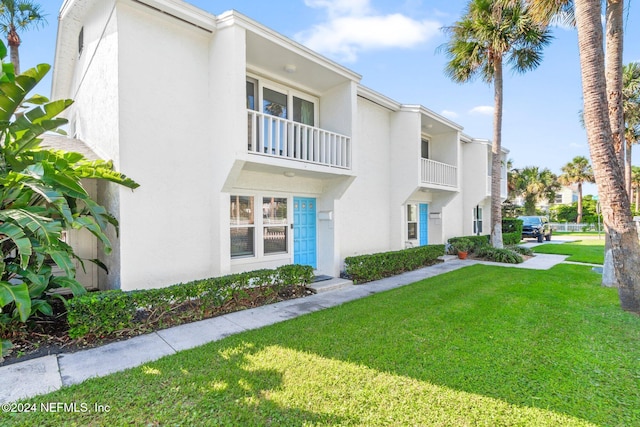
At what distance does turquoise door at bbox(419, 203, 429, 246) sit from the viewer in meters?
15.3

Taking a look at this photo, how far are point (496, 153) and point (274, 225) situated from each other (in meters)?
11.8

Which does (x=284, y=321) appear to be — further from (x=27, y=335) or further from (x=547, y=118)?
(x=547, y=118)

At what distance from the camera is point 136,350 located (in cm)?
475

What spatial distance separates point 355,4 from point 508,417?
1015cm

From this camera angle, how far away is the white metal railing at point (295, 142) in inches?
292

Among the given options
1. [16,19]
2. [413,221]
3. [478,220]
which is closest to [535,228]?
[478,220]

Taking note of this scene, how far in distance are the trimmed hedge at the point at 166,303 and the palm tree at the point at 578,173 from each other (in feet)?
158

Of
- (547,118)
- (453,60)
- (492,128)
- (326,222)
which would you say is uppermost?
(453,60)

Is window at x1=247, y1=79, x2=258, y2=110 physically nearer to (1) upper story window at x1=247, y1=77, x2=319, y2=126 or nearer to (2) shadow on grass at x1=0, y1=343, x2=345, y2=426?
(1) upper story window at x1=247, y1=77, x2=319, y2=126

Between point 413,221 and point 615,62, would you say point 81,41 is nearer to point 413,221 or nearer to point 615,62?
point 413,221

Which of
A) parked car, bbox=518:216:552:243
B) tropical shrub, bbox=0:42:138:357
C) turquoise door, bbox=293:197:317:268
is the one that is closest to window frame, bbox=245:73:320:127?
turquoise door, bbox=293:197:317:268

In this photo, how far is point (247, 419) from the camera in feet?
10.1

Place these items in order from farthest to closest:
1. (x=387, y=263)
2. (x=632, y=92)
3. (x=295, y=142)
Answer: (x=632, y=92)
(x=387, y=263)
(x=295, y=142)

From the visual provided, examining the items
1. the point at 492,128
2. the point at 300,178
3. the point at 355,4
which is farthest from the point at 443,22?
the point at 300,178
